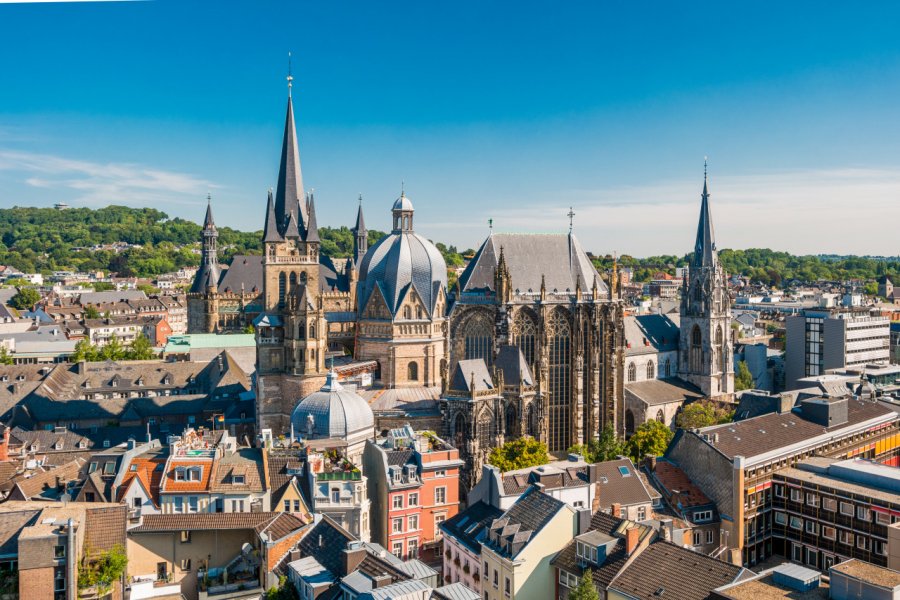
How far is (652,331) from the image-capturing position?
2660 inches

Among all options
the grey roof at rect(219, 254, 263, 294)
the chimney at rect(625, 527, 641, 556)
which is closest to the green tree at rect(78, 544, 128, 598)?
the chimney at rect(625, 527, 641, 556)

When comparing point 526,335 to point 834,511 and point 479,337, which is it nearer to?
point 479,337

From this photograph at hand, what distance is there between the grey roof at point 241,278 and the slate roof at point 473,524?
183 ft

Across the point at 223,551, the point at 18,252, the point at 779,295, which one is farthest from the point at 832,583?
the point at 18,252

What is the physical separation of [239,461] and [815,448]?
26.8 meters

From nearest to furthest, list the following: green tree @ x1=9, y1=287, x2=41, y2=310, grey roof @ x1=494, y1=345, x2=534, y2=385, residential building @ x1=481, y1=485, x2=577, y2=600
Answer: residential building @ x1=481, y1=485, x2=577, y2=600 < grey roof @ x1=494, y1=345, x2=534, y2=385 < green tree @ x1=9, y1=287, x2=41, y2=310

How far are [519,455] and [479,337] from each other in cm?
1126

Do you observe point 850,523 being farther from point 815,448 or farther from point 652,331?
point 652,331

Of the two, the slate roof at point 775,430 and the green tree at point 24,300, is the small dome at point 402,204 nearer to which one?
the slate roof at point 775,430

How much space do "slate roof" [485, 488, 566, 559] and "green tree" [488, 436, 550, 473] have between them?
403 inches

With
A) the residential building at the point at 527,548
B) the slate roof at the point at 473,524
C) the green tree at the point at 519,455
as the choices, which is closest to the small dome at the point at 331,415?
the green tree at the point at 519,455

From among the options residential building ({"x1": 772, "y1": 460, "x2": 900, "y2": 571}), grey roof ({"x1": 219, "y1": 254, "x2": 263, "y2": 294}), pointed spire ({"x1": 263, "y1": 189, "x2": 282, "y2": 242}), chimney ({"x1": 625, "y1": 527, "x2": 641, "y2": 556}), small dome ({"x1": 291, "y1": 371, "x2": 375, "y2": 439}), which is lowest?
residential building ({"x1": 772, "y1": 460, "x2": 900, "y2": 571})

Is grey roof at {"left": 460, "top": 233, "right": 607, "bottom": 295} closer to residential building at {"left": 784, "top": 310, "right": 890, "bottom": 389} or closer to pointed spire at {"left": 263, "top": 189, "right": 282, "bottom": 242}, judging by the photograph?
pointed spire at {"left": 263, "top": 189, "right": 282, "bottom": 242}

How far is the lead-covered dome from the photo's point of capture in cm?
4922
